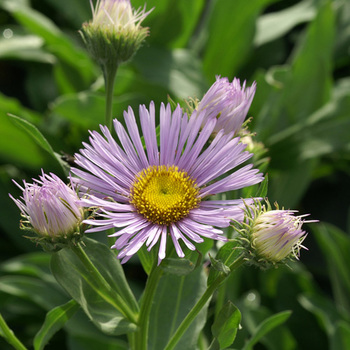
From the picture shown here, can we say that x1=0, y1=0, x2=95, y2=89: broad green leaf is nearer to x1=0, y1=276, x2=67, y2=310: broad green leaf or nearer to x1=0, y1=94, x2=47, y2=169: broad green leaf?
x1=0, y1=94, x2=47, y2=169: broad green leaf

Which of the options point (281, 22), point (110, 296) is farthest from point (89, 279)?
point (281, 22)

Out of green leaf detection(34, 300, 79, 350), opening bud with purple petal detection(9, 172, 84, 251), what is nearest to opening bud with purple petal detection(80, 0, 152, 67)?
opening bud with purple petal detection(9, 172, 84, 251)

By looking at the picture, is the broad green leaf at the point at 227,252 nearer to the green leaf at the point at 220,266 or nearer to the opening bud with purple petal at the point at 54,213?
the green leaf at the point at 220,266

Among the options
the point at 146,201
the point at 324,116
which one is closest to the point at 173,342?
the point at 146,201

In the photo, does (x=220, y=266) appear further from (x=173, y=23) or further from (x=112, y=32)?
(x=173, y=23)

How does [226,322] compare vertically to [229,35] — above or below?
below
